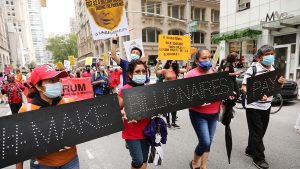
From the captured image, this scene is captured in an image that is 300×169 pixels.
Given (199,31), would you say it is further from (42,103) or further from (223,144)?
(42,103)

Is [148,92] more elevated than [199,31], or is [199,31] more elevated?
[199,31]

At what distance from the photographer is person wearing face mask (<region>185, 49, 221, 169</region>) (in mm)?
3000

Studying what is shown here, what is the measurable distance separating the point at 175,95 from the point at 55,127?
1.54 metres

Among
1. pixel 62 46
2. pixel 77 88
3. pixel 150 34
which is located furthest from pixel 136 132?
pixel 62 46

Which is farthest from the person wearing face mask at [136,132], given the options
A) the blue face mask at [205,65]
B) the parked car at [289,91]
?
the parked car at [289,91]

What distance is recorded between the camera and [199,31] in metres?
33.9

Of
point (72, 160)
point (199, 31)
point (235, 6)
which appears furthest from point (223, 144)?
point (199, 31)

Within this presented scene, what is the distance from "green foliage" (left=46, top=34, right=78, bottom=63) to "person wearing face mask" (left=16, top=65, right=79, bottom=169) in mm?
82791

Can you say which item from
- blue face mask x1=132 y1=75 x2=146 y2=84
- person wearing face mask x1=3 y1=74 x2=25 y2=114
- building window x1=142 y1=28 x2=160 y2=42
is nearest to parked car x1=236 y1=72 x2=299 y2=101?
blue face mask x1=132 y1=75 x2=146 y2=84

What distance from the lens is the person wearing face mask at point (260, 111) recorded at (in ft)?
11.2

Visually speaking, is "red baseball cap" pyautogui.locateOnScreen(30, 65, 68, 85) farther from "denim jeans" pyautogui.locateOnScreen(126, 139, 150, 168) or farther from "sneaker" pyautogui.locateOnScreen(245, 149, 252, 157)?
"sneaker" pyautogui.locateOnScreen(245, 149, 252, 157)

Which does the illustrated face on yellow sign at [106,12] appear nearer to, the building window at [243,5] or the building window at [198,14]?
the building window at [243,5]

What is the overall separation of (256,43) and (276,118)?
9180 mm

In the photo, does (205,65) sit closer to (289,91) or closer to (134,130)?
(134,130)
